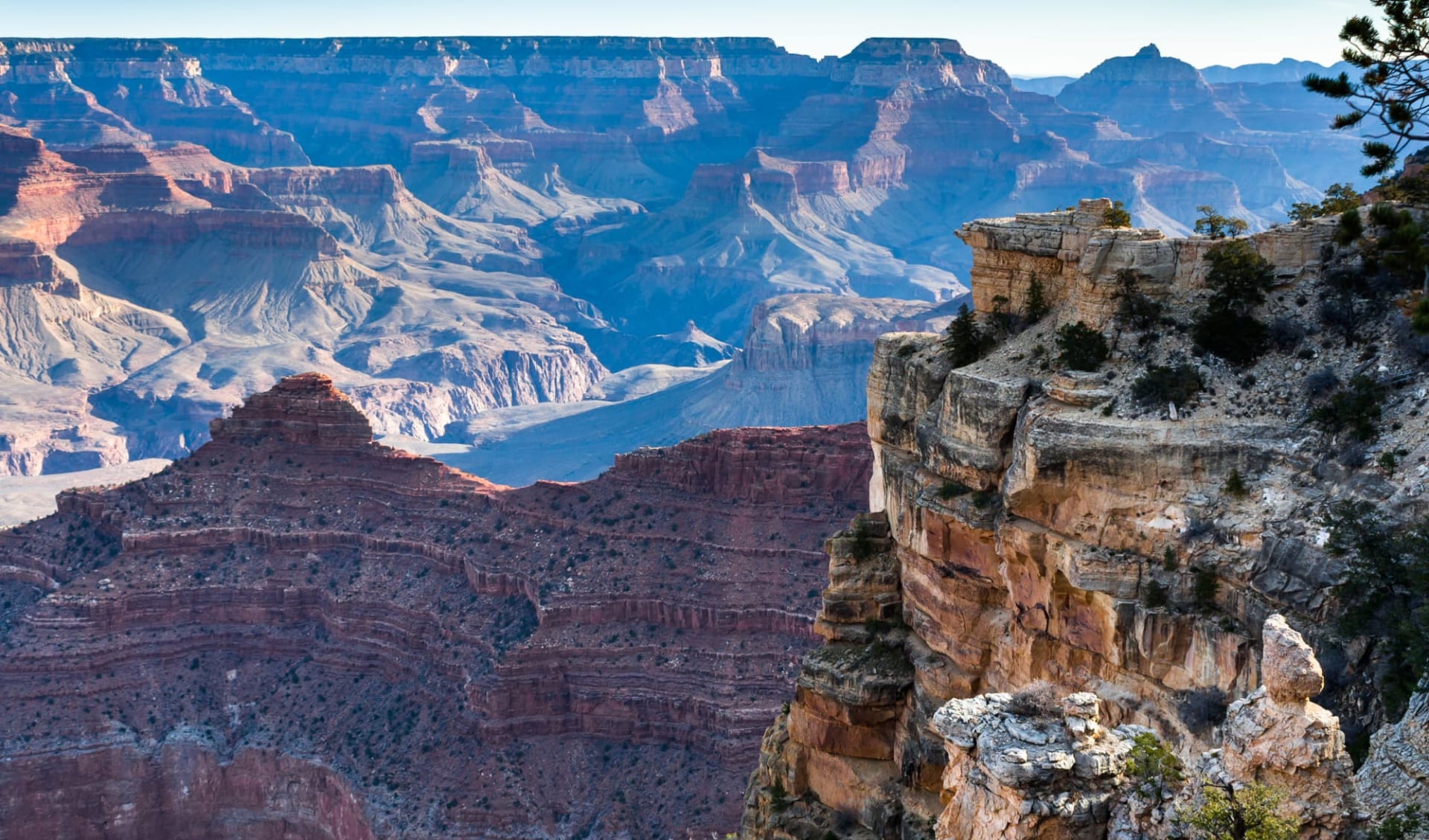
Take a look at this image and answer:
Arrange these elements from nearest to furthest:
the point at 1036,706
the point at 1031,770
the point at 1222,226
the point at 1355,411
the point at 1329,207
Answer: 1. the point at 1031,770
2. the point at 1036,706
3. the point at 1355,411
4. the point at 1329,207
5. the point at 1222,226

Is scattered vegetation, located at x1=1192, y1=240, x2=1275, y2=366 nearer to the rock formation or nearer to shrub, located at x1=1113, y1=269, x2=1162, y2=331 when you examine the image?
shrub, located at x1=1113, y1=269, x2=1162, y2=331

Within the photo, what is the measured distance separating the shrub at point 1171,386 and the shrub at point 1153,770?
1279cm

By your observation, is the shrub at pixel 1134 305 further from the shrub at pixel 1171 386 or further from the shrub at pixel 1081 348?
the shrub at pixel 1171 386

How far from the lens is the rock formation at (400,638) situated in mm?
67750

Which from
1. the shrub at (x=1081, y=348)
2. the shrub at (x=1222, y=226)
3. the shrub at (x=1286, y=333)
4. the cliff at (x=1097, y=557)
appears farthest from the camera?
the shrub at (x=1222, y=226)

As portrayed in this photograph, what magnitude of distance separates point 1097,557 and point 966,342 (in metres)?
10.1

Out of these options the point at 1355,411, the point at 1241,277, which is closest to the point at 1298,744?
the point at 1355,411

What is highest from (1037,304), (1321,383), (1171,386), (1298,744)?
(1037,304)

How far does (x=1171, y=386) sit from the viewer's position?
117 ft

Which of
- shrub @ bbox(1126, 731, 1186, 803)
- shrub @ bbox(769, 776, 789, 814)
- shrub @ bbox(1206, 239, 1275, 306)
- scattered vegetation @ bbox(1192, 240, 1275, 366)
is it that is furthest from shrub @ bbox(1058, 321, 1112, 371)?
shrub @ bbox(769, 776, 789, 814)

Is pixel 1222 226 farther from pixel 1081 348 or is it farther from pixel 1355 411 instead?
pixel 1355 411

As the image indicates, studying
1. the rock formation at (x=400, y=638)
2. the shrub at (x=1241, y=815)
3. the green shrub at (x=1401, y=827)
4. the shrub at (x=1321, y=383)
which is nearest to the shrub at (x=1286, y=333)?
the shrub at (x=1321, y=383)

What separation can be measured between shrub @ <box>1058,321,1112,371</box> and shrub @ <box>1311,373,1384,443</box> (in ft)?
18.1

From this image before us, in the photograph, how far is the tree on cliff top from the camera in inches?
1278
